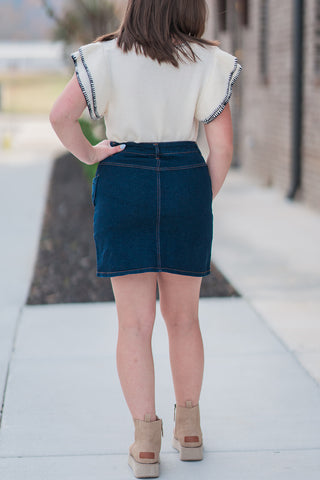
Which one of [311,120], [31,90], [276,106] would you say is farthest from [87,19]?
[31,90]

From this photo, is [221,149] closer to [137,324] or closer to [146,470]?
[137,324]

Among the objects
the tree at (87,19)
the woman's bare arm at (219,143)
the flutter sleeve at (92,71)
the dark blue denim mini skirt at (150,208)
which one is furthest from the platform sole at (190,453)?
the tree at (87,19)

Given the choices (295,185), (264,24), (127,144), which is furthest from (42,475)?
(264,24)

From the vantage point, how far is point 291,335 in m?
4.85

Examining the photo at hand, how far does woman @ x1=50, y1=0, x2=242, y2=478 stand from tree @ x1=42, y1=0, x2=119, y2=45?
8.76 m

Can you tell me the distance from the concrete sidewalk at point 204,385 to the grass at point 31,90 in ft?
106

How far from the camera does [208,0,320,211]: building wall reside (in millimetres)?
9594

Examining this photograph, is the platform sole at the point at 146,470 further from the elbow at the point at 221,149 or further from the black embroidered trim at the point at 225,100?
the black embroidered trim at the point at 225,100

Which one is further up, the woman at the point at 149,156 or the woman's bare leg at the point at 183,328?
the woman at the point at 149,156

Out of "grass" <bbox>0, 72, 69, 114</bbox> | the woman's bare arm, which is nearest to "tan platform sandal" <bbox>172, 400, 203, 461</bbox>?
the woman's bare arm

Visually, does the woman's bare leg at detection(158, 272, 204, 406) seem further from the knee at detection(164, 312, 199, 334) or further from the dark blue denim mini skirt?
the dark blue denim mini skirt

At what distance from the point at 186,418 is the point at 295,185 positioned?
7345mm

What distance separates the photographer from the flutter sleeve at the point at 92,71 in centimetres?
278

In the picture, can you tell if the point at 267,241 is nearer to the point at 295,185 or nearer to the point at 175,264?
the point at 295,185
